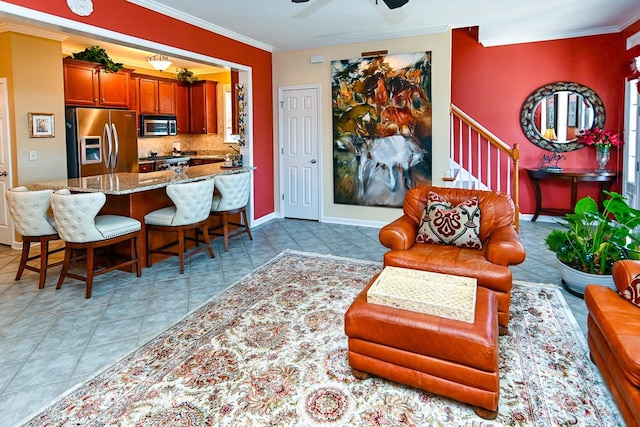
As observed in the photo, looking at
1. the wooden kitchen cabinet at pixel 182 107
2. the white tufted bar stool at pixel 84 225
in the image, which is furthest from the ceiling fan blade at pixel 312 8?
the wooden kitchen cabinet at pixel 182 107

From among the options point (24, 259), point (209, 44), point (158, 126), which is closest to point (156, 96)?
point (158, 126)

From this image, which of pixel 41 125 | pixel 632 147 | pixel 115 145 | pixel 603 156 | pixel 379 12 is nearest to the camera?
pixel 379 12

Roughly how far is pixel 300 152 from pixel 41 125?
351 centimetres

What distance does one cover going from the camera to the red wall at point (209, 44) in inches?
148

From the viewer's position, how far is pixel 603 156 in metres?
5.77

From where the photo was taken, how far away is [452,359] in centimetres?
193

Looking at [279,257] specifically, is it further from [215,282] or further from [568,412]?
[568,412]

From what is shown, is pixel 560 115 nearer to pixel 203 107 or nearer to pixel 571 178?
pixel 571 178

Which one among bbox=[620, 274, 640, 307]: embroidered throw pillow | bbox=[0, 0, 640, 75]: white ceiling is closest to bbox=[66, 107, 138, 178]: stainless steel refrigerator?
bbox=[0, 0, 640, 75]: white ceiling

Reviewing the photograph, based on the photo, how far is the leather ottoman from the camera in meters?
1.88

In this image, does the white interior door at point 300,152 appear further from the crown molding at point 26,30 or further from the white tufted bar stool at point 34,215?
the white tufted bar stool at point 34,215

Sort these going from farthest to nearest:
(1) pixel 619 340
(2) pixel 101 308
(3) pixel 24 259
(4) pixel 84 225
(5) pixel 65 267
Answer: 1. (3) pixel 24 259
2. (5) pixel 65 267
3. (4) pixel 84 225
4. (2) pixel 101 308
5. (1) pixel 619 340

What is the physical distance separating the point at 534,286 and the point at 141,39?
177 inches

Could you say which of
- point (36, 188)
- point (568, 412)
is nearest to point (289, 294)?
point (568, 412)
